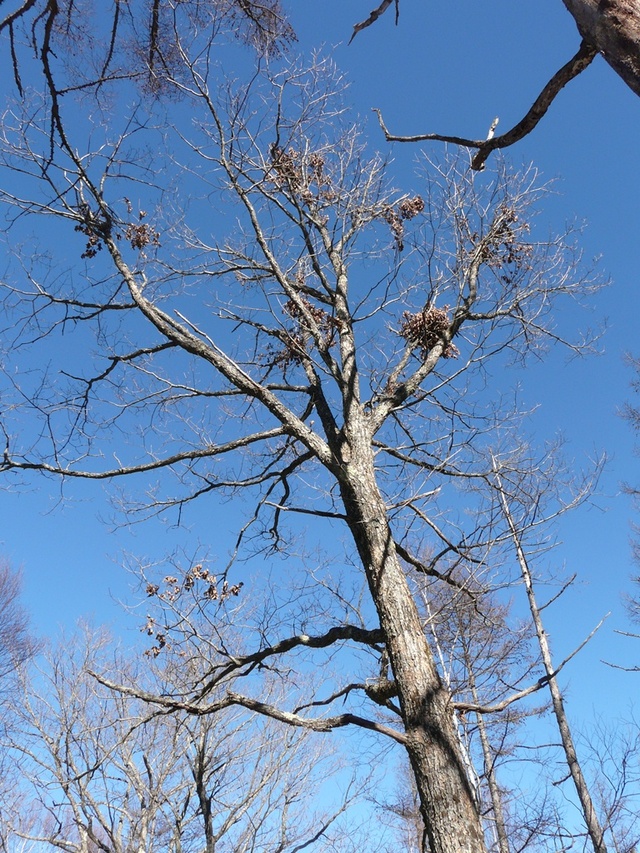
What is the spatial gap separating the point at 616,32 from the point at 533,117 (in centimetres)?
57

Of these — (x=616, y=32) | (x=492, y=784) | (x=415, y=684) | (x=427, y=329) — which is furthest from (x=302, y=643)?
(x=492, y=784)

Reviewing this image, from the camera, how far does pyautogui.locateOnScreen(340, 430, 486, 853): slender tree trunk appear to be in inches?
110

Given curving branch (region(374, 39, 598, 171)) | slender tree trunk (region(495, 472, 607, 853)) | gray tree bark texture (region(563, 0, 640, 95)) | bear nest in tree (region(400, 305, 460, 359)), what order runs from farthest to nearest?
slender tree trunk (region(495, 472, 607, 853)) < bear nest in tree (region(400, 305, 460, 359)) < curving branch (region(374, 39, 598, 171)) < gray tree bark texture (region(563, 0, 640, 95))

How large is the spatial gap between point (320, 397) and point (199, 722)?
648 centimetres

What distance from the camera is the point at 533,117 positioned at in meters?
2.83

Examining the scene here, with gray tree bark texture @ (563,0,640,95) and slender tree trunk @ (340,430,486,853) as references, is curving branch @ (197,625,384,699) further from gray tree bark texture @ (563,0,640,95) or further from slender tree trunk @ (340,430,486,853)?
gray tree bark texture @ (563,0,640,95)

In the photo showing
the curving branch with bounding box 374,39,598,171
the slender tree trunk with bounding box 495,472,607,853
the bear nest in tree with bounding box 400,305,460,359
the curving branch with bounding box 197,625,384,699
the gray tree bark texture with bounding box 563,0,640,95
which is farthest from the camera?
the slender tree trunk with bounding box 495,472,607,853

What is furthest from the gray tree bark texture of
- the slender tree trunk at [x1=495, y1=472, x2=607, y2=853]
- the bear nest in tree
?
the slender tree trunk at [x1=495, y1=472, x2=607, y2=853]

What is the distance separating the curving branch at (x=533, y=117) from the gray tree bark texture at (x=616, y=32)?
0.30 ft

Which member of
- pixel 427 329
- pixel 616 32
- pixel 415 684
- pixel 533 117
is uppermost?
pixel 427 329

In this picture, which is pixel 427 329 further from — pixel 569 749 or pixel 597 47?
pixel 569 749

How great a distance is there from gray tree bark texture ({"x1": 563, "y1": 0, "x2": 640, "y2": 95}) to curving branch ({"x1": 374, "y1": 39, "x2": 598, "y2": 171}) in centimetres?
9

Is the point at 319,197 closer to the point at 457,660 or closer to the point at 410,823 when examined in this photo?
the point at 457,660

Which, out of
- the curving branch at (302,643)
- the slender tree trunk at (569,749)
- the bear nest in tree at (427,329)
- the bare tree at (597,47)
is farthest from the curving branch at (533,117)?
the slender tree trunk at (569,749)
